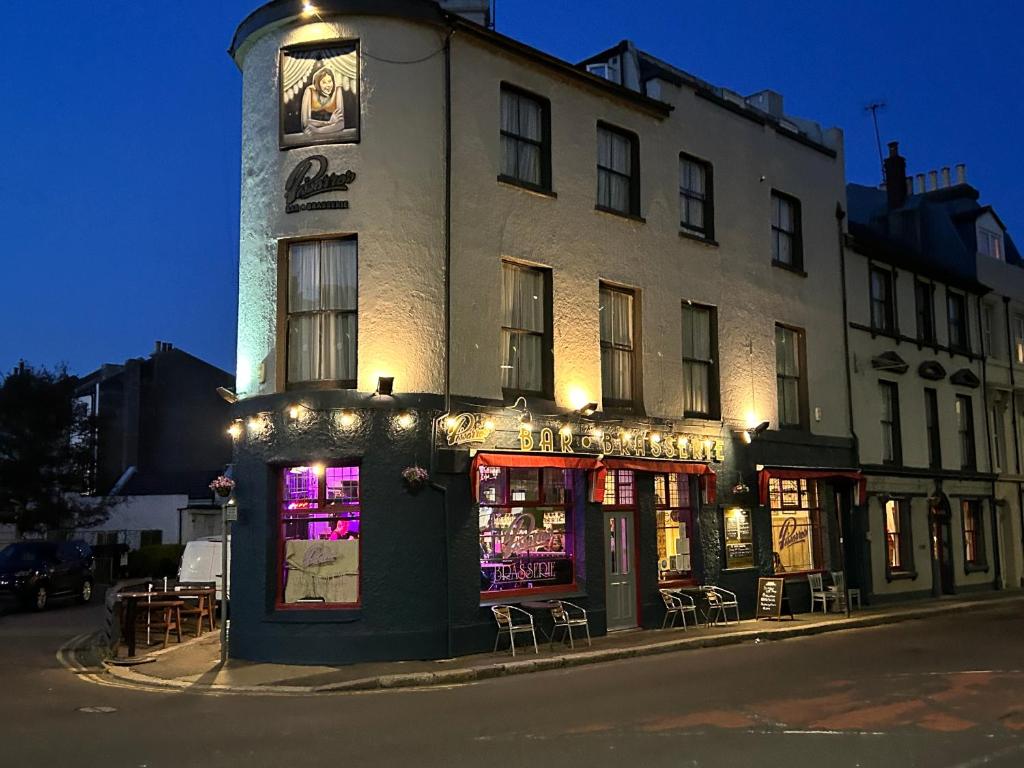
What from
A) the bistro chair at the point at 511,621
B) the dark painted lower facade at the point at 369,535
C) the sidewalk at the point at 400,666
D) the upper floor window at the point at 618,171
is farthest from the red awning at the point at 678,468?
the upper floor window at the point at 618,171

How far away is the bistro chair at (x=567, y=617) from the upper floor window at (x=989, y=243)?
2207 centimetres

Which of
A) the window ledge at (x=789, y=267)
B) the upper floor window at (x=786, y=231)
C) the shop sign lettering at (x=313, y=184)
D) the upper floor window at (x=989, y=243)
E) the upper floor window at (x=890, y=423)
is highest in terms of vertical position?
the upper floor window at (x=989, y=243)

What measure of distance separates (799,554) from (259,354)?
42.6 ft

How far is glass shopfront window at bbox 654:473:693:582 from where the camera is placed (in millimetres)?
20062

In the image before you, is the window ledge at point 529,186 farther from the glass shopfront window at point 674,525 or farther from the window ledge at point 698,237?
the glass shopfront window at point 674,525

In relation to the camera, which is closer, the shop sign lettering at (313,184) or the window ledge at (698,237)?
the shop sign lettering at (313,184)

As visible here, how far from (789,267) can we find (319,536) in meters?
13.2

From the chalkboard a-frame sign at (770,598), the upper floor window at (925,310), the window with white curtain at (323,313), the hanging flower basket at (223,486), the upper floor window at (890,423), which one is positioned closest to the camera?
the window with white curtain at (323,313)

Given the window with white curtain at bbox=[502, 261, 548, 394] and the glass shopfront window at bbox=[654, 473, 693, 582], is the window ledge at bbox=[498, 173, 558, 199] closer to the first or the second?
the window with white curtain at bbox=[502, 261, 548, 394]

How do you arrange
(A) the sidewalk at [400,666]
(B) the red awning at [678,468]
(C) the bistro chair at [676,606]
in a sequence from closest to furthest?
(A) the sidewalk at [400,666] → (B) the red awning at [678,468] → (C) the bistro chair at [676,606]

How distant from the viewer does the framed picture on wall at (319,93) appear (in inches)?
655

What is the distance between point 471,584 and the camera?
1631cm

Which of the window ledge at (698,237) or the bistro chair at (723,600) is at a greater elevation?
the window ledge at (698,237)

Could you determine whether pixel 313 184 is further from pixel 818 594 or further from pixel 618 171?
pixel 818 594
